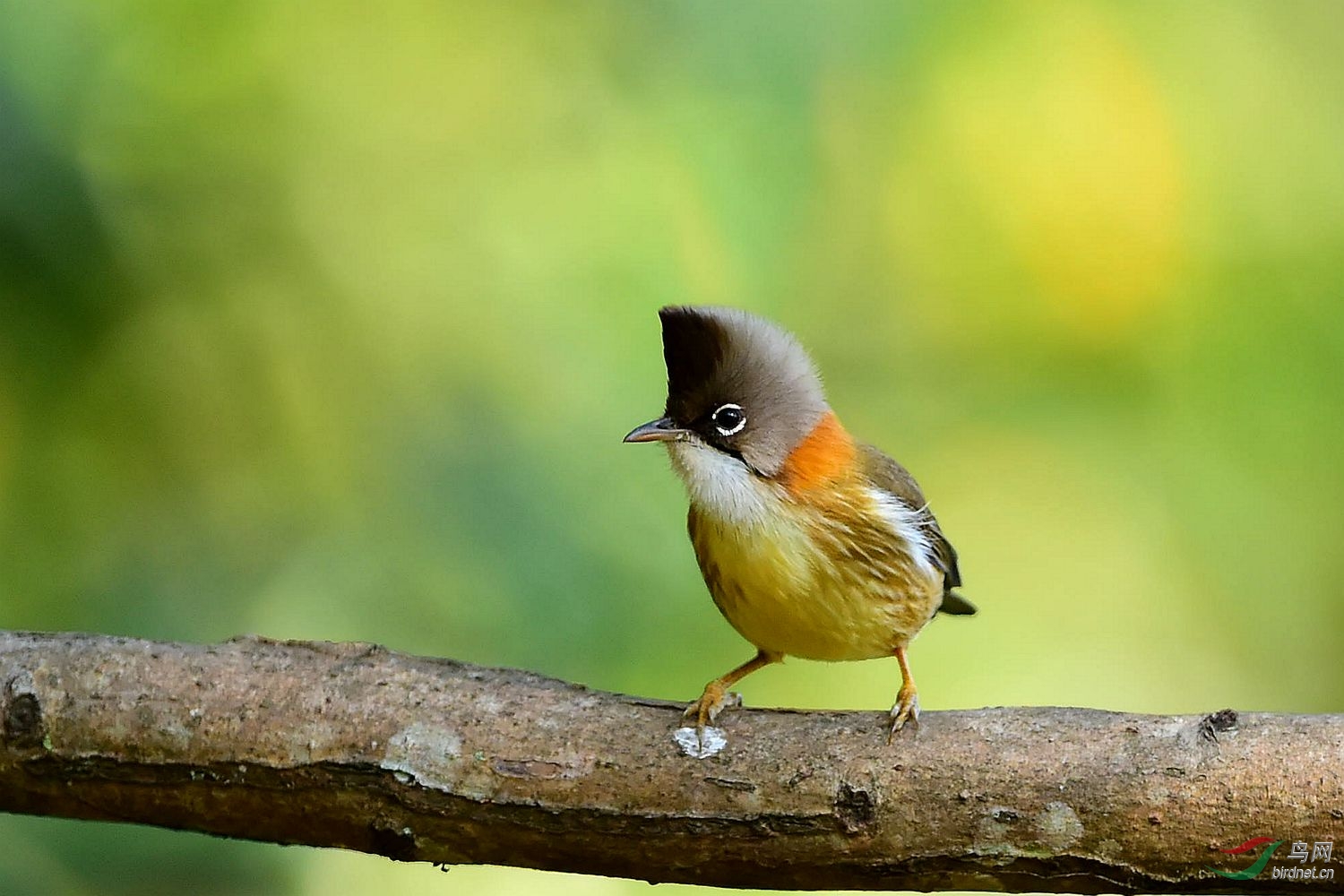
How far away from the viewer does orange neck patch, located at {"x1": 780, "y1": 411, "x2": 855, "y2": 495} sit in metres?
3.54

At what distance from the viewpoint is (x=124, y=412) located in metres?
4.50

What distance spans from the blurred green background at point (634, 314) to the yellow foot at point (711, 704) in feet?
3.42

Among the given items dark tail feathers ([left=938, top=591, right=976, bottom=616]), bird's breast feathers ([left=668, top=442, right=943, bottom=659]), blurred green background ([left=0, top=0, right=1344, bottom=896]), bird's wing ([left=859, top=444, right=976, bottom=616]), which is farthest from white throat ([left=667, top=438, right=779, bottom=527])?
dark tail feathers ([left=938, top=591, right=976, bottom=616])

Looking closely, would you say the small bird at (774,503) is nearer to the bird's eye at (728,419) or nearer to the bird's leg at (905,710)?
the bird's eye at (728,419)

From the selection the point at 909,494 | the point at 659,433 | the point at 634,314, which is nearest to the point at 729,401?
the point at 659,433

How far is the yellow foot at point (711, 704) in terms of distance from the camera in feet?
10.1

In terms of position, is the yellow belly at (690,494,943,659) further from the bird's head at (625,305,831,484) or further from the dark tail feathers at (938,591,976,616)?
the dark tail feathers at (938,591,976,616)

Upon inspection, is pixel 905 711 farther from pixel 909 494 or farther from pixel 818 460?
pixel 909 494

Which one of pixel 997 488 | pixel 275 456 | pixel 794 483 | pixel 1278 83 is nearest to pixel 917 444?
pixel 997 488

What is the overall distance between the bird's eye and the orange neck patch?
161mm

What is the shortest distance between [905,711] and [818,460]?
80 cm

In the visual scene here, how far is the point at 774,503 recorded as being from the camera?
3480mm

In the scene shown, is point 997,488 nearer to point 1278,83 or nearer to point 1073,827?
point 1278,83

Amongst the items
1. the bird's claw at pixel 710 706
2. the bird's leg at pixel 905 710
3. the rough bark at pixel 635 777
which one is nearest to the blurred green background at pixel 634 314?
the bird's claw at pixel 710 706
